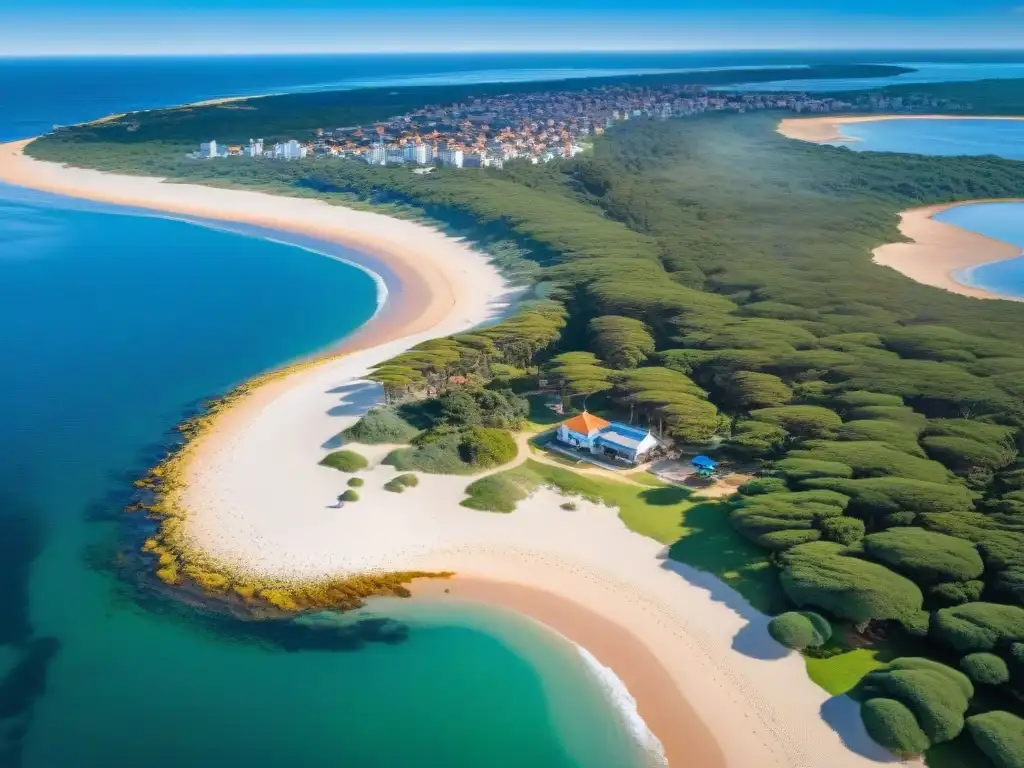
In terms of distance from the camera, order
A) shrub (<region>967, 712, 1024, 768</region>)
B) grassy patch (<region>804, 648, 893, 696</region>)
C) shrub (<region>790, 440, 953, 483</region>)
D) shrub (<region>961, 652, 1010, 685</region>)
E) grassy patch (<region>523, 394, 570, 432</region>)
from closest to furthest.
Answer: shrub (<region>967, 712, 1024, 768</region>) < shrub (<region>961, 652, 1010, 685</region>) < grassy patch (<region>804, 648, 893, 696</region>) < shrub (<region>790, 440, 953, 483</region>) < grassy patch (<region>523, 394, 570, 432</region>)

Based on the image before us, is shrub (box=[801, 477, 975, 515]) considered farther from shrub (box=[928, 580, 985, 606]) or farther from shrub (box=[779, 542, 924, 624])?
shrub (box=[928, 580, 985, 606])

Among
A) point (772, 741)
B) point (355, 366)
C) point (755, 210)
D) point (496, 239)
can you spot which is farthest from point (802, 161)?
point (772, 741)

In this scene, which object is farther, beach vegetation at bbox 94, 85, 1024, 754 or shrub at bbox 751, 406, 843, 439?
shrub at bbox 751, 406, 843, 439

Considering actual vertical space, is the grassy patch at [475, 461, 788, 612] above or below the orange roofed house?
below

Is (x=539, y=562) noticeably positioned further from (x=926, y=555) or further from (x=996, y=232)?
(x=996, y=232)

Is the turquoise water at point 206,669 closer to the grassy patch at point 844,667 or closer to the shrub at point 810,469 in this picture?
the grassy patch at point 844,667

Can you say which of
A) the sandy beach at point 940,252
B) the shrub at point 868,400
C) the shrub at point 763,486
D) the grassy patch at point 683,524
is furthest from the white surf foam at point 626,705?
the sandy beach at point 940,252

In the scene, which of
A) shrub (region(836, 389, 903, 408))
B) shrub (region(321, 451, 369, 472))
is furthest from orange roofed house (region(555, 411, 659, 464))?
shrub (region(321, 451, 369, 472))
